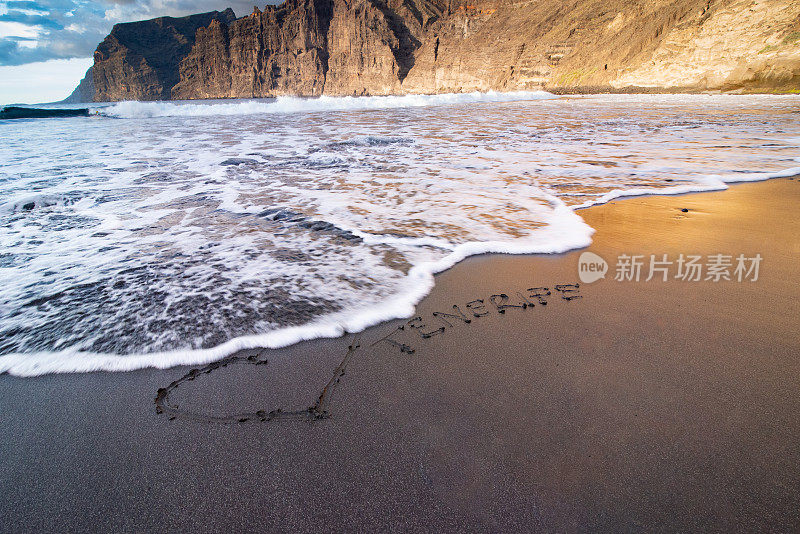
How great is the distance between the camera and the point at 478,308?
7.02 ft

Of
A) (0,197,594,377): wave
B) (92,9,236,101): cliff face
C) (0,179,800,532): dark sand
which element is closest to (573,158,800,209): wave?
(0,197,594,377): wave

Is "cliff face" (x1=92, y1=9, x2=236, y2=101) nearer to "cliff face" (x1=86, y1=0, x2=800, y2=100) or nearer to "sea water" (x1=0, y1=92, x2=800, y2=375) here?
"cliff face" (x1=86, y1=0, x2=800, y2=100)

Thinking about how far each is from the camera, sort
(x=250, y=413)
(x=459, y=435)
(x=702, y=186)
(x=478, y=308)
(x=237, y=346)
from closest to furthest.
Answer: (x=459, y=435) → (x=250, y=413) → (x=237, y=346) → (x=478, y=308) → (x=702, y=186)

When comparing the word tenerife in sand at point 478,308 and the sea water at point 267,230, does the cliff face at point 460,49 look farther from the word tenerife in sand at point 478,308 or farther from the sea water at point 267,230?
the word tenerife in sand at point 478,308

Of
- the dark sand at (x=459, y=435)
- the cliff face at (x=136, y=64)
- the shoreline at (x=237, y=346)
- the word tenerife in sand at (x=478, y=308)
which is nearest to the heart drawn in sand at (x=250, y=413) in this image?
the dark sand at (x=459, y=435)

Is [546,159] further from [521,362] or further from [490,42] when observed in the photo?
[490,42]

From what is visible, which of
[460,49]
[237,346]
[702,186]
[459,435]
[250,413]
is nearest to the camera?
[459,435]

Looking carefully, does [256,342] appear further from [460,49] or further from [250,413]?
[460,49]

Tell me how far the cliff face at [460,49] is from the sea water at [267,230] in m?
44.0

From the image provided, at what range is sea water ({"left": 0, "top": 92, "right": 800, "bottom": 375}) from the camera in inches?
78.9

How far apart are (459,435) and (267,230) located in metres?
2.80

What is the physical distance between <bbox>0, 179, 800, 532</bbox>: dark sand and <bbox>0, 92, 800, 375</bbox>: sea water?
0.97 feet

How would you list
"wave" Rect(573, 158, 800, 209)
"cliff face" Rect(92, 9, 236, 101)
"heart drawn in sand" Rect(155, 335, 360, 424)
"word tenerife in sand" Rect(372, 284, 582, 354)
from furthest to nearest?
"cliff face" Rect(92, 9, 236, 101) < "wave" Rect(573, 158, 800, 209) < "word tenerife in sand" Rect(372, 284, 582, 354) < "heart drawn in sand" Rect(155, 335, 360, 424)

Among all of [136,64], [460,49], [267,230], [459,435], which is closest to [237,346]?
[459,435]
